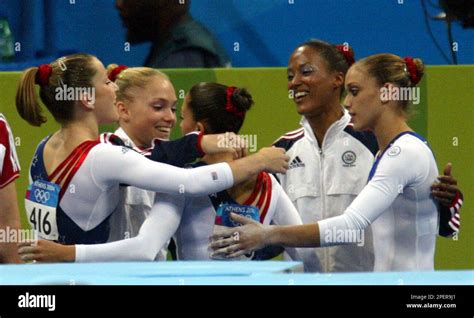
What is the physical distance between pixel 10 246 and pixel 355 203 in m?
1.77

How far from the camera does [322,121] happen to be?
527cm

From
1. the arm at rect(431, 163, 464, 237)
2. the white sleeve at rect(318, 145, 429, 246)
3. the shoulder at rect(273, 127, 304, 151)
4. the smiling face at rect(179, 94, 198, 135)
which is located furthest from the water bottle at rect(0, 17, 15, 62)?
the arm at rect(431, 163, 464, 237)

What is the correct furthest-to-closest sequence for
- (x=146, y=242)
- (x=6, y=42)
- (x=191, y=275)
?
(x=6, y=42) < (x=146, y=242) < (x=191, y=275)

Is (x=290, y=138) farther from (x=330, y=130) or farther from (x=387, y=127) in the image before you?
(x=387, y=127)

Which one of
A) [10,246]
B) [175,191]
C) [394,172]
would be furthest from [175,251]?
[394,172]

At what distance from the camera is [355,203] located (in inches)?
205

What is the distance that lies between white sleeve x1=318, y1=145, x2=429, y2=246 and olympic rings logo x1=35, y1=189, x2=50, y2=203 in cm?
139

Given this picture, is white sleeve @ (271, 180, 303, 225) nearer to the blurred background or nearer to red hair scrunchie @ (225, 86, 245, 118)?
red hair scrunchie @ (225, 86, 245, 118)

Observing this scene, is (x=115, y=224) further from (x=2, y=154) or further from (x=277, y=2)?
(x=277, y=2)

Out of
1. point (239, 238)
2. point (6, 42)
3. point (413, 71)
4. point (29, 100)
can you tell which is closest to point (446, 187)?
point (413, 71)

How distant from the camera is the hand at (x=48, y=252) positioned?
5.18m

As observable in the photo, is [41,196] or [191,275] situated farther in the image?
[41,196]

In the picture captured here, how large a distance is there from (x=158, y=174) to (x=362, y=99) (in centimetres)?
109

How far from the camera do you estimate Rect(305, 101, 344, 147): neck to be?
526 centimetres
